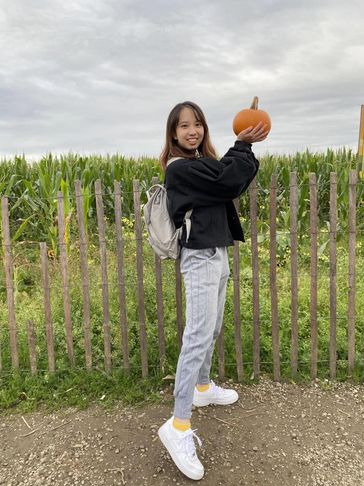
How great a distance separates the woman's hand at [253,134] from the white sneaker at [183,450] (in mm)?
1742

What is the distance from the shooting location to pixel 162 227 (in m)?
2.67

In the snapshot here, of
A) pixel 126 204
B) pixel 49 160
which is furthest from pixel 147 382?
pixel 49 160

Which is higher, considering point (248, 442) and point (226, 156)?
point (226, 156)

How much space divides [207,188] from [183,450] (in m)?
1.53

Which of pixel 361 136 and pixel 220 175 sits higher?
pixel 361 136

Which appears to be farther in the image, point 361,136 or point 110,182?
point 110,182

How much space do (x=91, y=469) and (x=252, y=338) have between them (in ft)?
6.02

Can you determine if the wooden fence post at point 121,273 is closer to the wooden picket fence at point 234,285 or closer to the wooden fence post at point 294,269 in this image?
the wooden picket fence at point 234,285

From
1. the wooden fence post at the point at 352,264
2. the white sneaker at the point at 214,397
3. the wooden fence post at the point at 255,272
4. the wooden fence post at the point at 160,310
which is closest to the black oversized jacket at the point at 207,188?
the wooden fence post at the point at 255,272

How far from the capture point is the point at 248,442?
2885 mm

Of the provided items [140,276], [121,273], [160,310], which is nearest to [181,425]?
[160,310]

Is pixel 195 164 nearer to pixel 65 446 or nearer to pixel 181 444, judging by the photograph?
pixel 181 444

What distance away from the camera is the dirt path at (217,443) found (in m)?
2.62

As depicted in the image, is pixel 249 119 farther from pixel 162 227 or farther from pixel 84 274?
pixel 84 274
